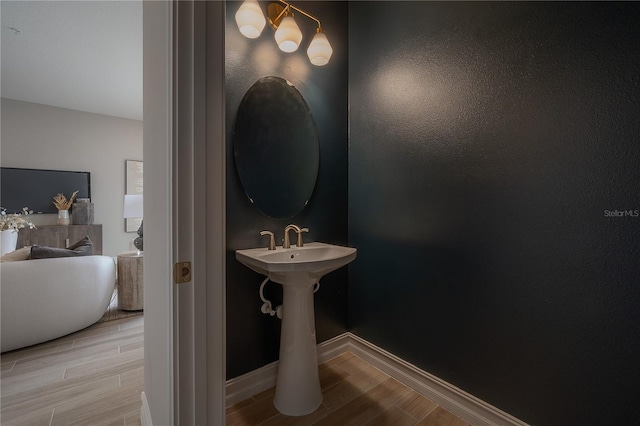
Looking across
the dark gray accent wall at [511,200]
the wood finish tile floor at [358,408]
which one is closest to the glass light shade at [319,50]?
the dark gray accent wall at [511,200]

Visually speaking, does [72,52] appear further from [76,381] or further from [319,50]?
[76,381]

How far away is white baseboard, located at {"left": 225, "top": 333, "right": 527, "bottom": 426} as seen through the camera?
1.30m

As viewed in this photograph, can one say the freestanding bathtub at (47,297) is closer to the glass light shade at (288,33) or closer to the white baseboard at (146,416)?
the white baseboard at (146,416)

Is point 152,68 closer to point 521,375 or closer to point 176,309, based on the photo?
point 176,309

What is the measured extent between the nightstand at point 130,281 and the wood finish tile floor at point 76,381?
43cm

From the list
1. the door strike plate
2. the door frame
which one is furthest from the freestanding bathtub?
the door strike plate

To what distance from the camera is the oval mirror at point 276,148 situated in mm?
1551

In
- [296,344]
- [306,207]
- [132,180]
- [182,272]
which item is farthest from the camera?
[132,180]

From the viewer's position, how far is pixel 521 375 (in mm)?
1201

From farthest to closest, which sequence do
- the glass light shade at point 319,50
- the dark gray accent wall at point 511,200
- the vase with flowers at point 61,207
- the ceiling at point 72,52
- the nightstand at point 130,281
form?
1. the vase with flowers at point 61,207
2. the nightstand at point 130,281
3. the ceiling at point 72,52
4. the glass light shade at point 319,50
5. the dark gray accent wall at point 511,200

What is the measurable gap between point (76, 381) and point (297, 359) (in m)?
1.47

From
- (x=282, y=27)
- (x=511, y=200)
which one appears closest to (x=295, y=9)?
(x=282, y=27)

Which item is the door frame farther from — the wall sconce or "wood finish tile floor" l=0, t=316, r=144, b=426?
"wood finish tile floor" l=0, t=316, r=144, b=426

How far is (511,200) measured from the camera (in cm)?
123
